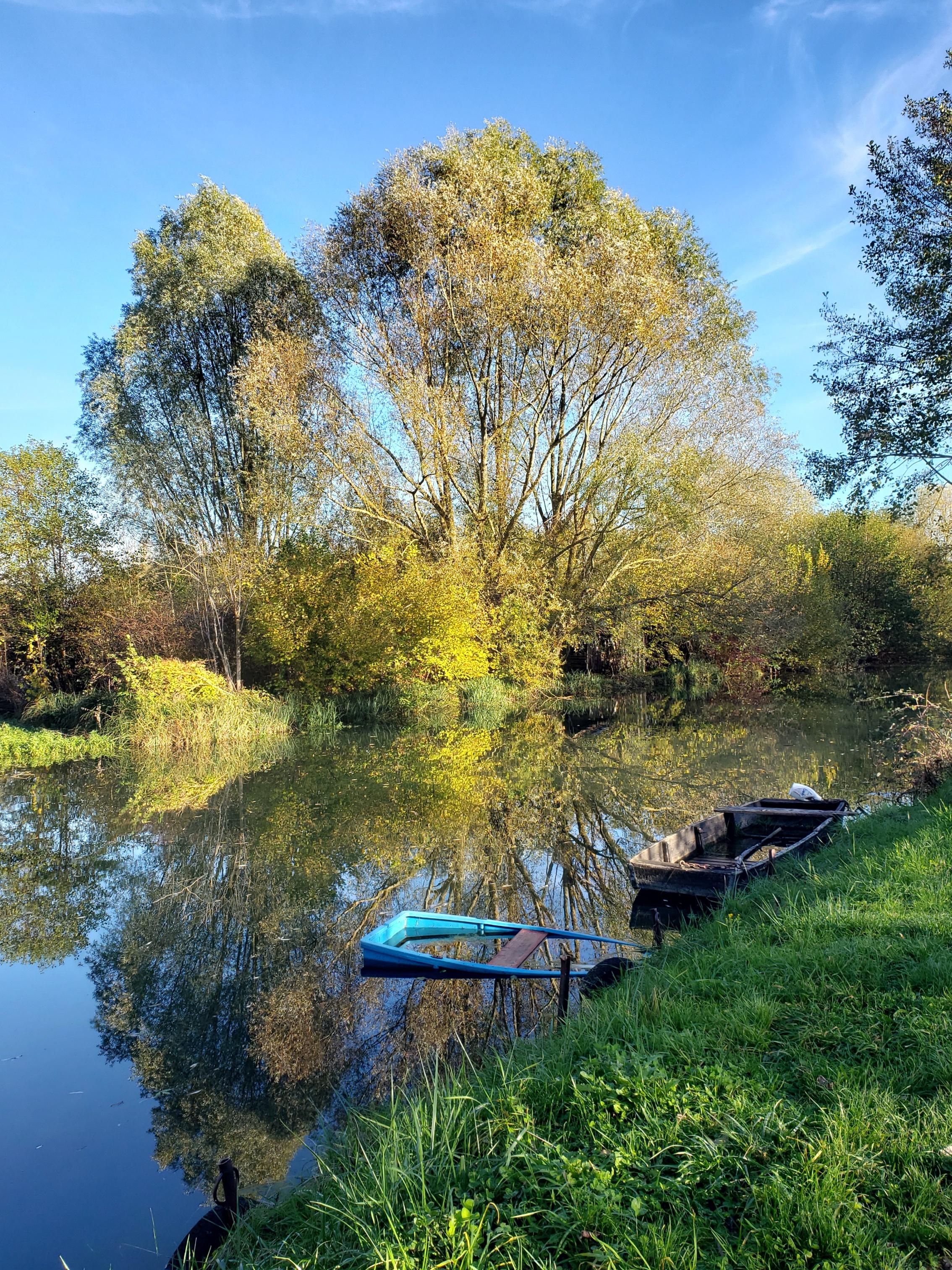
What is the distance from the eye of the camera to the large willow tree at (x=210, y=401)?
2020cm

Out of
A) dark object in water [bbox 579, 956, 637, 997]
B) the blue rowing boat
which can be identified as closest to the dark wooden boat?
the blue rowing boat

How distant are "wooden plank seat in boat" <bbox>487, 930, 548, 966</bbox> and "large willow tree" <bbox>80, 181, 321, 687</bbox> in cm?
1612

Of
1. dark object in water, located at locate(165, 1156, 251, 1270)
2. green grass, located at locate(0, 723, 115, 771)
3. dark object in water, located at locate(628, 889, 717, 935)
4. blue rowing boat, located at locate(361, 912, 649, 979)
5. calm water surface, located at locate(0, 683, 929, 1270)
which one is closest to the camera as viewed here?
dark object in water, located at locate(165, 1156, 251, 1270)

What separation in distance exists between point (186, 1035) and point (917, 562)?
1367 inches

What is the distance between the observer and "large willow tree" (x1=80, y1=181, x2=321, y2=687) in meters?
20.2

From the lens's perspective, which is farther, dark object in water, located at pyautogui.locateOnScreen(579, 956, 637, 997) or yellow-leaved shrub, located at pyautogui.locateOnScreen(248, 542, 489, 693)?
yellow-leaved shrub, located at pyautogui.locateOnScreen(248, 542, 489, 693)

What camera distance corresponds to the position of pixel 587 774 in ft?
43.5

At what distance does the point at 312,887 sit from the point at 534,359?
17247 millimetres

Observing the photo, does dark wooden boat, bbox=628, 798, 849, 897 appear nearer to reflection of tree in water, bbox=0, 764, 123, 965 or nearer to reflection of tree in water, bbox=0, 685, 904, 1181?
reflection of tree in water, bbox=0, 685, 904, 1181

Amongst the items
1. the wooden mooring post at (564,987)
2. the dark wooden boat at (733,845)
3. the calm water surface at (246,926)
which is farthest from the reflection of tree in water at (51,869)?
the dark wooden boat at (733,845)

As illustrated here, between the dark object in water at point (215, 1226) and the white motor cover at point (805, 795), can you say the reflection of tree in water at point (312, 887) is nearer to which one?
the dark object in water at point (215, 1226)

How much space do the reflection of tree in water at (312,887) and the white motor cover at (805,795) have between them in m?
1.36

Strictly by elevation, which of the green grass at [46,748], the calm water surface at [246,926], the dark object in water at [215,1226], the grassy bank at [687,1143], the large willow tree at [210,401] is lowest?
the calm water surface at [246,926]

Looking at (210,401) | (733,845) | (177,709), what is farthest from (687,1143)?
(210,401)
